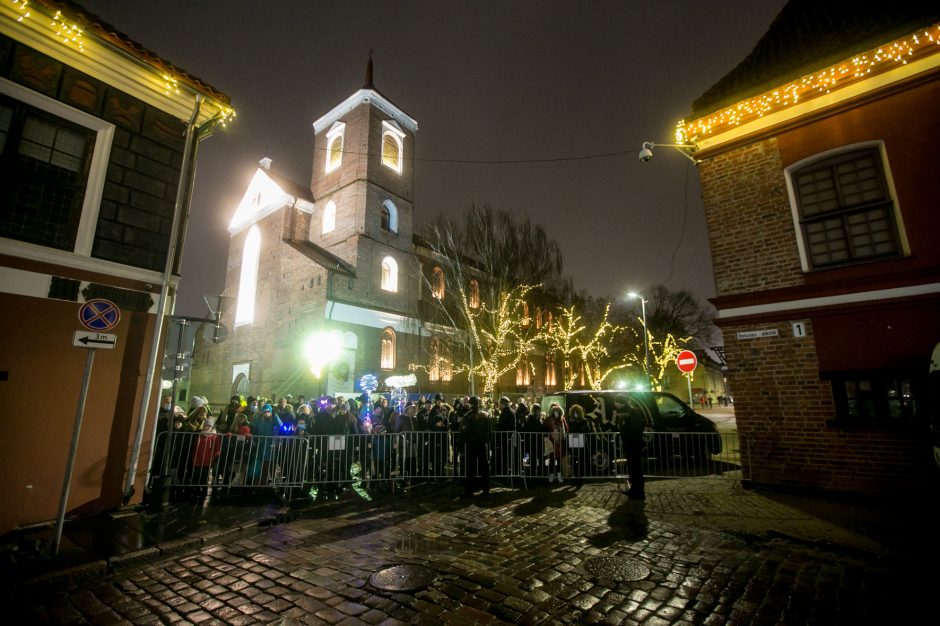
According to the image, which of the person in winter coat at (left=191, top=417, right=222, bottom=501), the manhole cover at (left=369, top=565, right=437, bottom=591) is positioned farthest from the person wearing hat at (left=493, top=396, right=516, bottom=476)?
the person in winter coat at (left=191, top=417, right=222, bottom=501)

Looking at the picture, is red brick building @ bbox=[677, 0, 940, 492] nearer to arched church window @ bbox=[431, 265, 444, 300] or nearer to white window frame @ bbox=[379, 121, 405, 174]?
arched church window @ bbox=[431, 265, 444, 300]

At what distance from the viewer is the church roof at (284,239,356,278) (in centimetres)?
2277

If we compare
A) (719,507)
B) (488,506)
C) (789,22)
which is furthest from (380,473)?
(789,22)

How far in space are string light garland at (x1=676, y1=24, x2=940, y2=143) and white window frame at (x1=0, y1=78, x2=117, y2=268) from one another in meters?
11.2

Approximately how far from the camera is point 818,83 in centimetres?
795

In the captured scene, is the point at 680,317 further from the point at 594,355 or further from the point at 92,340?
the point at 92,340

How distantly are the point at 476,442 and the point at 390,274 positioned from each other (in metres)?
19.5

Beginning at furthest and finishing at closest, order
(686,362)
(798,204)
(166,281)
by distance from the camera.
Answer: (686,362) → (798,204) → (166,281)

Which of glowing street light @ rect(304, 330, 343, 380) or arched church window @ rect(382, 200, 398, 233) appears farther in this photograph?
arched church window @ rect(382, 200, 398, 233)

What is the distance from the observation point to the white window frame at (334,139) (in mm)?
27094

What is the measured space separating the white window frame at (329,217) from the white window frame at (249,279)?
4.51 metres

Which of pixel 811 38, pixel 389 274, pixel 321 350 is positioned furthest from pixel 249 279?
pixel 811 38

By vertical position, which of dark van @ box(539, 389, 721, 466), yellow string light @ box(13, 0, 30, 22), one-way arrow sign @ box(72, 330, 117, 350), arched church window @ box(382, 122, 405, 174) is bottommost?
dark van @ box(539, 389, 721, 466)

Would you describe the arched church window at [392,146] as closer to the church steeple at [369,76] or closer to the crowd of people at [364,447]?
the church steeple at [369,76]
